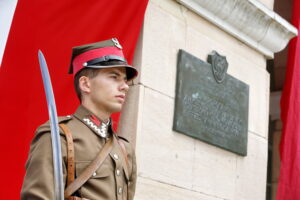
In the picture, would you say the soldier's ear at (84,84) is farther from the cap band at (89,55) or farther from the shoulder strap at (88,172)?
the shoulder strap at (88,172)

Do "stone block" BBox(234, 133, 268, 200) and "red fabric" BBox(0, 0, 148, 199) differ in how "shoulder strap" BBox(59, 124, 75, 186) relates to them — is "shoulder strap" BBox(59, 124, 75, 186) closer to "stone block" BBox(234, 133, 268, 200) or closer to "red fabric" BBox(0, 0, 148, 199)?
"red fabric" BBox(0, 0, 148, 199)

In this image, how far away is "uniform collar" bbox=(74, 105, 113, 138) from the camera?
3488 millimetres

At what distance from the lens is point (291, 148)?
6.81 metres

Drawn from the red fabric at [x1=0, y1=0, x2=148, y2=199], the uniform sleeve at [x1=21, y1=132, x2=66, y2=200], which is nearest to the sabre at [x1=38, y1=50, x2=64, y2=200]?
the uniform sleeve at [x1=21, y1=132, x2=66, y2=200]

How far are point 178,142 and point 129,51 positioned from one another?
92 cm

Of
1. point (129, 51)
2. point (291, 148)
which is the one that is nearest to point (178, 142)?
point (129, 51)

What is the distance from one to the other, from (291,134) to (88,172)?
13.0 ft

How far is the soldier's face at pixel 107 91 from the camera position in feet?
11.5

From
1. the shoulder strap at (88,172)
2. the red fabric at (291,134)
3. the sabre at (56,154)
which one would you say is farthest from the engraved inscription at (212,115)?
the sabre at (56,154)

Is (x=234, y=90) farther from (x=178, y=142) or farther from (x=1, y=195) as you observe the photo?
(x=1, y=195)

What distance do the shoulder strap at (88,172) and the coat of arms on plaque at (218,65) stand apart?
9.66ft

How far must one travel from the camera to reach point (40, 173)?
10.3 ft

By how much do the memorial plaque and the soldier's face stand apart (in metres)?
2.11

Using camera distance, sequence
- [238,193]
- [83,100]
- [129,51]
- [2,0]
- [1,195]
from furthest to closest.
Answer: [238,193] < [129,51] < [2,0] < [1,195] < [83,100]
